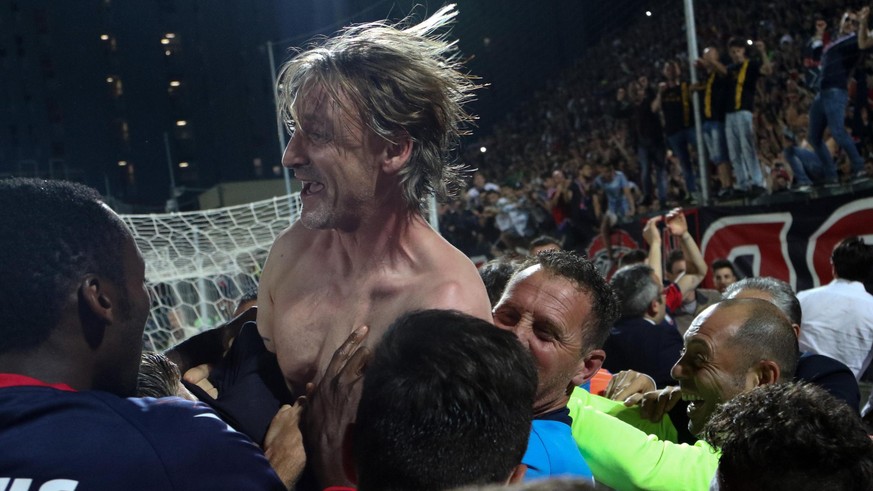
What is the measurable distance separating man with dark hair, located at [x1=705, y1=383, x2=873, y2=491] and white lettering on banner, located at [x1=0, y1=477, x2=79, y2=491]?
1.02 m

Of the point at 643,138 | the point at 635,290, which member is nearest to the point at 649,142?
the point at 643,138

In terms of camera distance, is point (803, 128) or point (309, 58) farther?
point (803, 128)

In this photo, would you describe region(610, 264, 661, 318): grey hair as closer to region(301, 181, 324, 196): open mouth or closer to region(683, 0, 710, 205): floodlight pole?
region(301, 181, 324, 196): open mouth

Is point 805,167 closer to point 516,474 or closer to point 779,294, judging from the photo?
point 779,294

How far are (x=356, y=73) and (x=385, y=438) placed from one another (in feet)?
2.44

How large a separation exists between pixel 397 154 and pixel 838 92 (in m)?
5.72

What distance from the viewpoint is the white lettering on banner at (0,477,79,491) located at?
107cm

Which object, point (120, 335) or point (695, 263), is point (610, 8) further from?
point (120, 335)

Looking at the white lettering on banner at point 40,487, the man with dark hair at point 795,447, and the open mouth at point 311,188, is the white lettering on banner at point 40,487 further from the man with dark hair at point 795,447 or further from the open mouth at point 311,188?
the man with dark hair at point 795,447

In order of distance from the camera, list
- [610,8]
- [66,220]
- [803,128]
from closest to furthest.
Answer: [66,220] < [803,128] < [610,8]

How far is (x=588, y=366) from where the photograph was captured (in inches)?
75.0

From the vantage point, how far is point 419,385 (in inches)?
42.5

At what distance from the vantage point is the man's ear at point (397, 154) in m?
1.57

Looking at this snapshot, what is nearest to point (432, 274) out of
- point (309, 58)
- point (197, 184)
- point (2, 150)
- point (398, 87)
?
point (398, 87)
